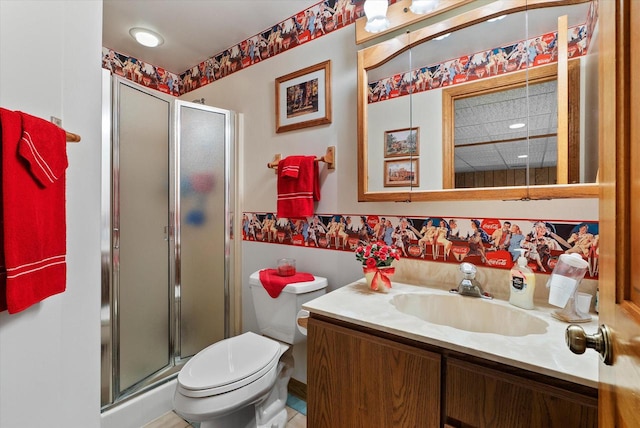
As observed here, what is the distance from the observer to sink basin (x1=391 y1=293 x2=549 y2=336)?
3.22 ft

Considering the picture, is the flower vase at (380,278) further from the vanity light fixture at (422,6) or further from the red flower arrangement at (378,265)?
Result: the vanity light fixture at (422,6)

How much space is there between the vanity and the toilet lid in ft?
1.11

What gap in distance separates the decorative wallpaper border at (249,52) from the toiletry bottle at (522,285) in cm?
138

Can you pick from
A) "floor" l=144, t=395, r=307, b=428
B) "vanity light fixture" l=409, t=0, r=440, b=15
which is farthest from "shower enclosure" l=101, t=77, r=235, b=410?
"vanity light fixture" l=409, t=0, r=440, b=15

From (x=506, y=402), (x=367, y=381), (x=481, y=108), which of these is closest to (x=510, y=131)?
(x=481, y=108)

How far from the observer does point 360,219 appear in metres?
1.56

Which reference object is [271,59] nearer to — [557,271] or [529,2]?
[529,2]

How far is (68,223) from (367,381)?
3.72 feet

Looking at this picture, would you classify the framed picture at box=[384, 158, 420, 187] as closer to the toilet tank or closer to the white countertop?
the white countertop

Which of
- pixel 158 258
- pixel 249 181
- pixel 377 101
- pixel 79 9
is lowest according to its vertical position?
pixel 158 258

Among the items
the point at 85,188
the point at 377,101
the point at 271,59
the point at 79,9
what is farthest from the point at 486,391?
the point at 271,59

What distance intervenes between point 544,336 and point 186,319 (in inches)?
76.3

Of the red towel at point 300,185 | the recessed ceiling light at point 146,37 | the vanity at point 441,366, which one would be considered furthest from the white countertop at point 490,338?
the recessed ceiling light at point 146,37

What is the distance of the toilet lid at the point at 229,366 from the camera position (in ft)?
3.77
